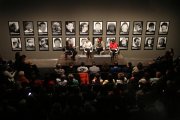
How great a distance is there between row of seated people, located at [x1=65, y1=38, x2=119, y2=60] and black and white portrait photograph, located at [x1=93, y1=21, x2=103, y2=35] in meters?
0.54

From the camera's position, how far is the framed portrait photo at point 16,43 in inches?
653

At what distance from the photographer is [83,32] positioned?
656 inches

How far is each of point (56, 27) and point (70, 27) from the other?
79 cm

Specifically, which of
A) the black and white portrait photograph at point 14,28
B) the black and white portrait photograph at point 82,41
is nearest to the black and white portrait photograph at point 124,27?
the black and white portrait photograph at point 82,41

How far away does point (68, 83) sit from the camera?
10.6 metres

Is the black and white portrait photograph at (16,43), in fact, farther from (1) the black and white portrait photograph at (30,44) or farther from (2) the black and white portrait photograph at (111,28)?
(2) the black and white portrait photograph at (111,28)

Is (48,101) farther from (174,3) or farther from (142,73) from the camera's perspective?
(174,3)

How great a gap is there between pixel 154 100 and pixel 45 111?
3.47 m

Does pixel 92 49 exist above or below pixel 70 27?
below

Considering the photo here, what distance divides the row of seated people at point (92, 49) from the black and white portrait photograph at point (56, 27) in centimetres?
95

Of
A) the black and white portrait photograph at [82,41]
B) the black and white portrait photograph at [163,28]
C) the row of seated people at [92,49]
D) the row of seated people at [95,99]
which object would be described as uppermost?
the black and white portrait photograph at [163,28]

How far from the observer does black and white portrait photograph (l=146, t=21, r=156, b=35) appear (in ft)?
54.7

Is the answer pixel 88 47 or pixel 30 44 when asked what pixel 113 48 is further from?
pixel 30 44

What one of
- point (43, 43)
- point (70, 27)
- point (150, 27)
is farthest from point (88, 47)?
point (150, 27)
